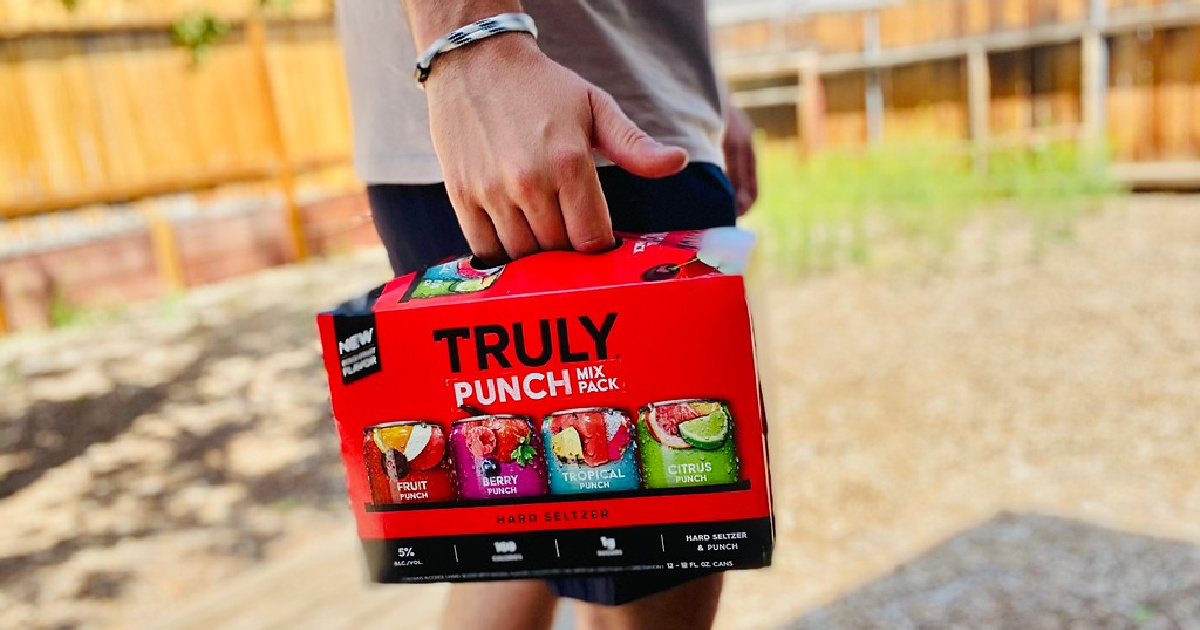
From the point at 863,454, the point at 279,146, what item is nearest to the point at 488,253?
the point at 863,454

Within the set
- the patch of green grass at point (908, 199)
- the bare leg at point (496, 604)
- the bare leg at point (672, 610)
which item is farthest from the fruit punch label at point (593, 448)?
the patch of green grass at point (908, 199)

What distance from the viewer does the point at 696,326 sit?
74cm

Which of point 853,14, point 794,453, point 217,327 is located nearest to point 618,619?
point 794,453

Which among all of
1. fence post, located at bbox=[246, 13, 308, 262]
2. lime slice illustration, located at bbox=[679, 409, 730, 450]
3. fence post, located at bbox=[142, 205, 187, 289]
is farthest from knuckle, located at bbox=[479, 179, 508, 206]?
fence post, located at bbox=[246, 13, 308, 262]

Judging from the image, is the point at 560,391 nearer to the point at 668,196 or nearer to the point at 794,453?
the point at 668,196

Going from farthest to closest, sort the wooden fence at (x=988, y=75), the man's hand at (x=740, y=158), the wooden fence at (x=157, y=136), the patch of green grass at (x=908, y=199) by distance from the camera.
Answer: the wooden fence at (x=988, y=75), the patch of green grass at (x=908, y=199), the wooden fence at (x=157, y=136), the man's hand at (x=740, y=158)

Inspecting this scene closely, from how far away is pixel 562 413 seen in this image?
78cm

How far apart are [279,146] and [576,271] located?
22.0 feet

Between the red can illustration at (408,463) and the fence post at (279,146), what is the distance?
6.50m

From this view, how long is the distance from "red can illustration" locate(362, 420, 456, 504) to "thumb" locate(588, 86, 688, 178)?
259 millimetres

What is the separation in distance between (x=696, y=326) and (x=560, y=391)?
119mm

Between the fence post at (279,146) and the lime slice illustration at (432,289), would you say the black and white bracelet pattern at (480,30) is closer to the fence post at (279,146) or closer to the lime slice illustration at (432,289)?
the lime slice illustration at (432,289)

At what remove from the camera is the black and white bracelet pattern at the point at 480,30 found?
792 millimetres

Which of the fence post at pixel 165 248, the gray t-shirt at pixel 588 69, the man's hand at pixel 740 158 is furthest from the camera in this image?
the fence post at pixel 165 248
